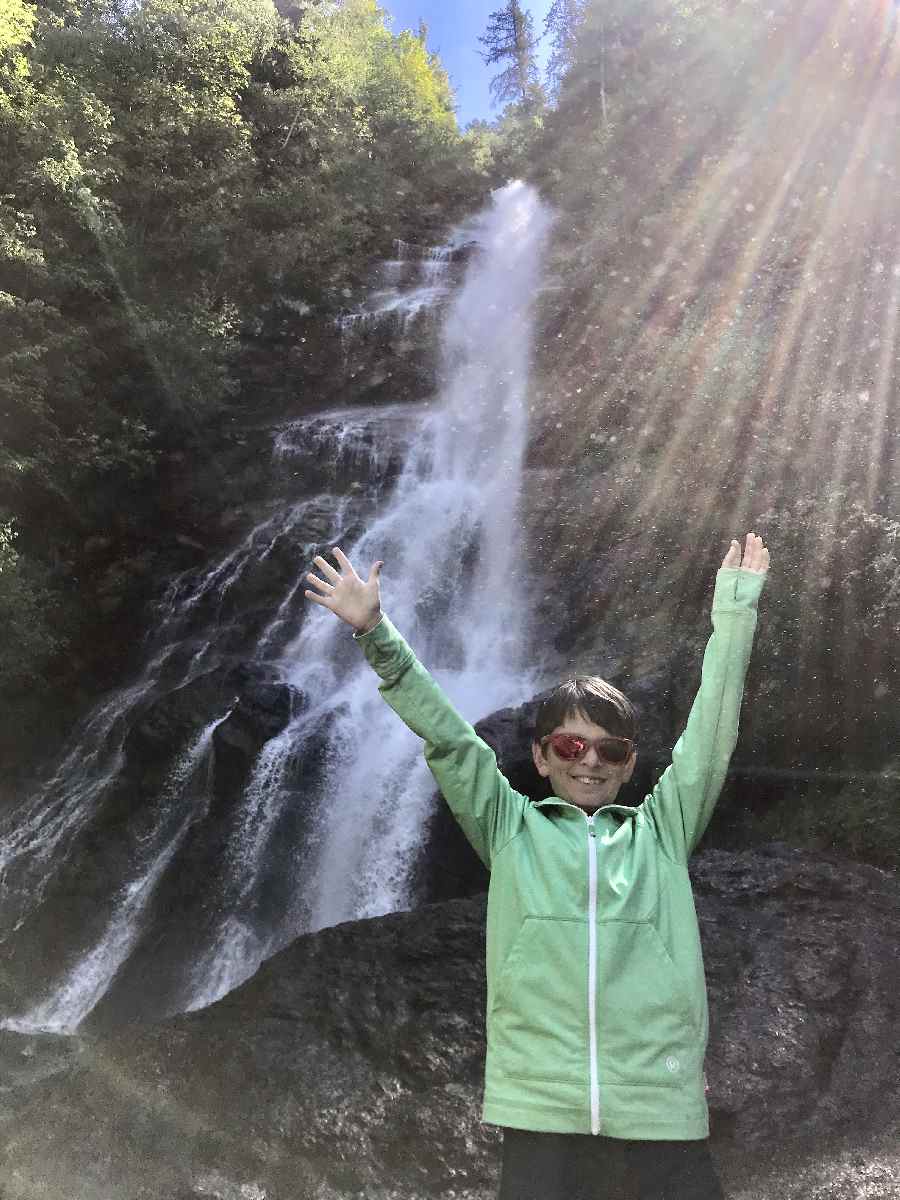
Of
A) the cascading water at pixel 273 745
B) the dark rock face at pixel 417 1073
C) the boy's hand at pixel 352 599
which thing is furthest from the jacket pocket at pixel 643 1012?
the cascading water at pixel 273 745

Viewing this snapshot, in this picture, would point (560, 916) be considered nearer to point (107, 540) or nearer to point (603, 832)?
point (603, 832)

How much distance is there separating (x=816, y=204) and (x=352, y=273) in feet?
36.4

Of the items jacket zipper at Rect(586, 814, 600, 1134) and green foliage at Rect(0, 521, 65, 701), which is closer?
jacket zipper at Rect(586, 814, 600, 1134)

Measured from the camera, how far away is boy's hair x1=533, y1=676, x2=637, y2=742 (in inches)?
89.6

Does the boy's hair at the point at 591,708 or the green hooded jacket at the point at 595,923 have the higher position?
the boy's hair at the point at 591,708

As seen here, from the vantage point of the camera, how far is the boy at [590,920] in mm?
1847

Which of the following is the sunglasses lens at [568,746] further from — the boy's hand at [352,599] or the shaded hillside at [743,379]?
the shaded hillside at [743,379]

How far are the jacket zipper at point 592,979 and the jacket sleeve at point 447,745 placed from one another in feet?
0.71

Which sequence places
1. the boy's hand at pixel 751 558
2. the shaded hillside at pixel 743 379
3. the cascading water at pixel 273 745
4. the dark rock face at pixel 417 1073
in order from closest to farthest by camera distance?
1. the boy's hand at pixel 751 558
2. the dark rock face at pixel 417 1073
3. the shaded hillside at pixel 743 379
4. the cascading water at pixel 273 745

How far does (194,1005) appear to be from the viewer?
7293 millimetres

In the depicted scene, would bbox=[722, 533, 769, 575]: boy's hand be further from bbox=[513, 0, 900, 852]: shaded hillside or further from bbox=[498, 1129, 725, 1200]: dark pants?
bbox=[513, 0, 900, 852]: shaded hillside

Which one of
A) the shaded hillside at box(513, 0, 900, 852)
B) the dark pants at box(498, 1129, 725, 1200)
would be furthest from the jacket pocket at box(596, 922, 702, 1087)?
the shaded hillside at box(513, 0, 900, 852)

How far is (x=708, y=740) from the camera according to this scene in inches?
88.3

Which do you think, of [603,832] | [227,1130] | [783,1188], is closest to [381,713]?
[227,1130]
